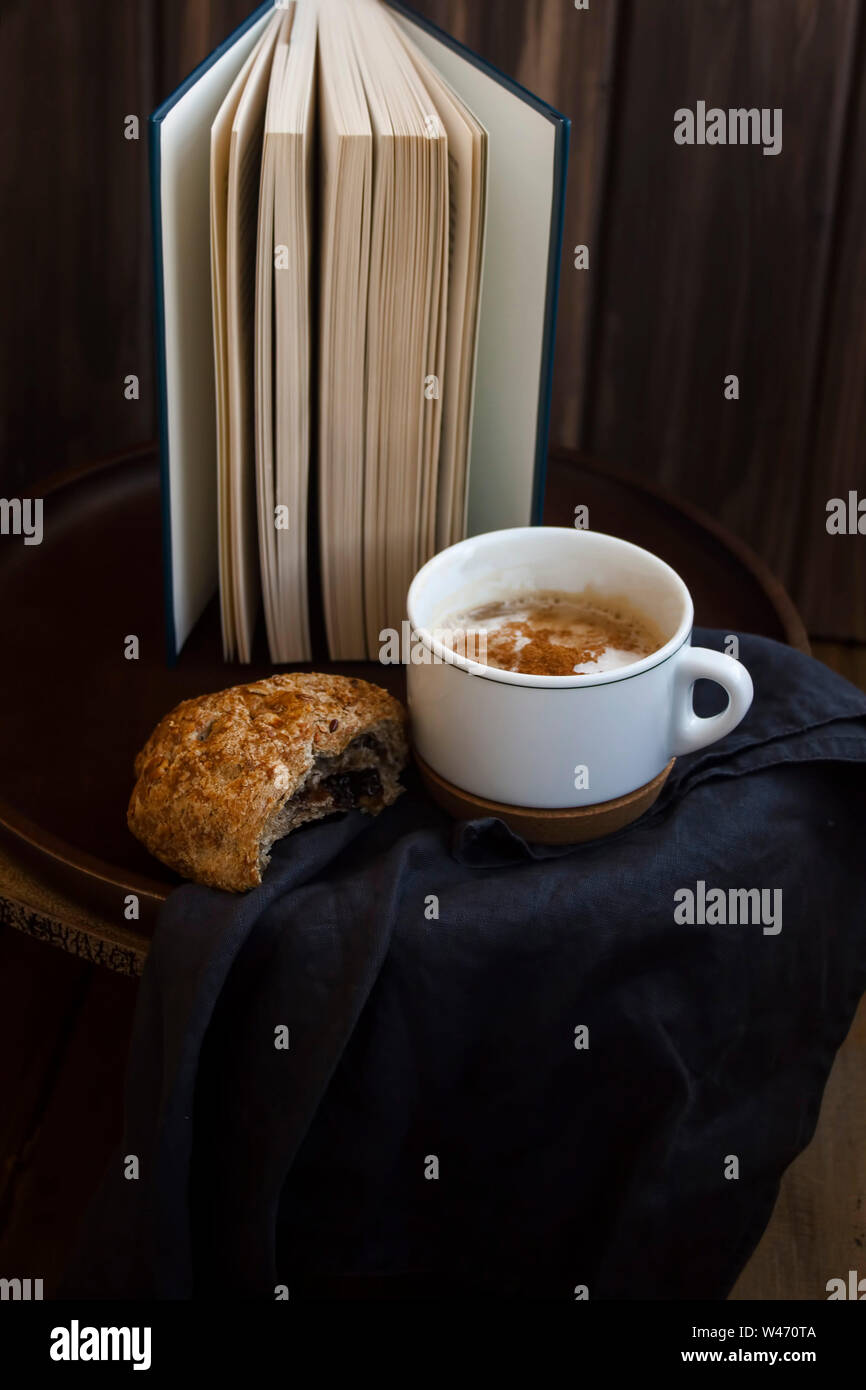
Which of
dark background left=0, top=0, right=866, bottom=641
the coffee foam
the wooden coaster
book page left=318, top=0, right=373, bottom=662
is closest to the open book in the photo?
book page left=318, top=0, right=373, bottom=662

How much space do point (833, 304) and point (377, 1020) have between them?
1.05 m

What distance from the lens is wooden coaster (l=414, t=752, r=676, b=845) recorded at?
0.91 m

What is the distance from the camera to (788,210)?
146 centimetres

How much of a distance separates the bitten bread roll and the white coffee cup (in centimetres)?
4

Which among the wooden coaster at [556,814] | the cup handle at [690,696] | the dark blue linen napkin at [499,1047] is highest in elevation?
the cup handle at [690,696]

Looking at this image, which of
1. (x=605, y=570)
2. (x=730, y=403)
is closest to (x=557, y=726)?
(x=605, y=570)

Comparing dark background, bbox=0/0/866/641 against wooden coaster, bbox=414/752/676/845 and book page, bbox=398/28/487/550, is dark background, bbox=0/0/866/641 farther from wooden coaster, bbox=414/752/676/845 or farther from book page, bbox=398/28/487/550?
wooden coaster, bbox=414/752/676/845

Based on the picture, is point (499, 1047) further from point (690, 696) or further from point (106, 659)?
point (106, 659)

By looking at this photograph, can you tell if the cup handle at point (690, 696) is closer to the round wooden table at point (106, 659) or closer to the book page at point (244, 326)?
the round wooden table at point (106, 659)

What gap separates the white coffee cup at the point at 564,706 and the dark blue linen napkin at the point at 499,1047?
0.04 metres

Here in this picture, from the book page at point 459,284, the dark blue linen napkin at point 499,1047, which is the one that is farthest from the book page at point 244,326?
the dark blue linen napkin at point 499,1047

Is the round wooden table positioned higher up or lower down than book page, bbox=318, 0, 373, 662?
lower down

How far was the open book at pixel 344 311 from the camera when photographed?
2.98 ft
